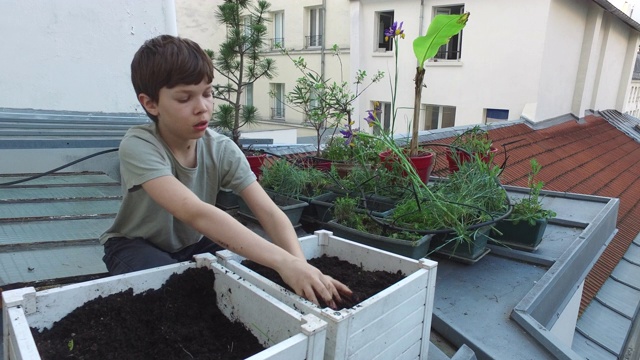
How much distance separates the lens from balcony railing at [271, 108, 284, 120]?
52.2ft

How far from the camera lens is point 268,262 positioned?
1.09 m

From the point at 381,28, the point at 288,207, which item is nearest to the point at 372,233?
the point at 288,207

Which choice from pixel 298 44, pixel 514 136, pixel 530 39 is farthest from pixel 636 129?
pixel 298 44

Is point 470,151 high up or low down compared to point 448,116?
up

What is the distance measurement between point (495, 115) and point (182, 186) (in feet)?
29.8

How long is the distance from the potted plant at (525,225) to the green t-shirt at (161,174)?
130 centimetres

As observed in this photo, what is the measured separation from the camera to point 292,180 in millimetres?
2340

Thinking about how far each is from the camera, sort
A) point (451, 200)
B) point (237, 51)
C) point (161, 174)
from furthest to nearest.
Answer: point (237, 51), point (451, 200), point (161, 174)

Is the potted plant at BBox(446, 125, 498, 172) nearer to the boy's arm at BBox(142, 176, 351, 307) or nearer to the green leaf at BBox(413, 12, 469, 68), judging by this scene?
the green leaf at BBox(413, 12, 469, 68)

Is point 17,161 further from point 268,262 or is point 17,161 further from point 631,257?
point 631,257

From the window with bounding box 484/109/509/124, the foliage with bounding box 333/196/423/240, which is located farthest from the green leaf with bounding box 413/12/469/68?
the window with bounding box 484/109/509/124

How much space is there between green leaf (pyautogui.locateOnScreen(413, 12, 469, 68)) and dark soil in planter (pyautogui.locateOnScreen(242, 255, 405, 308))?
4.91 feet

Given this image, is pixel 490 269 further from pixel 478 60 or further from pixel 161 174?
pixel 478 60

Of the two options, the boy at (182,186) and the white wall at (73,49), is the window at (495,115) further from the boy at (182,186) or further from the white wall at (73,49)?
the boy at (182,186)
